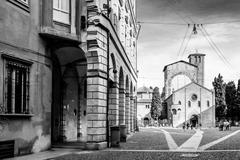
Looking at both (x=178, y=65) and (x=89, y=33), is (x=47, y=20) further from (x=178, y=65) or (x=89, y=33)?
(x=178, y=65)

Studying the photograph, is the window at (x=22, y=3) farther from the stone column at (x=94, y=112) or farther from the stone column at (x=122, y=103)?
the stone column at (x=122, y=103)

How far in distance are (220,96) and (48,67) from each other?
69591 mm

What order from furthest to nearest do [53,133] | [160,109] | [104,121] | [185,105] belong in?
1. [160,109]
2. [185,105]
3. [53,133]
4. [104,121]

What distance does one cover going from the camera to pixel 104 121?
51.2ft

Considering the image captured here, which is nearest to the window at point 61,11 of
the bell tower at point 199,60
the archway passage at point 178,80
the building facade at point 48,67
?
the building facade at point 48,67

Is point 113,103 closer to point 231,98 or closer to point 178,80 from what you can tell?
point 231,98

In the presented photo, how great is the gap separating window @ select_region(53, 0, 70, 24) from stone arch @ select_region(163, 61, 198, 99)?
7919cm

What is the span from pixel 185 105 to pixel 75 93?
58.3 meters

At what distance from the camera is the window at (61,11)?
1411 cm

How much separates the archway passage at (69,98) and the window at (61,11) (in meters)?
2.98

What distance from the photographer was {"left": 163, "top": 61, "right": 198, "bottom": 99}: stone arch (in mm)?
92500

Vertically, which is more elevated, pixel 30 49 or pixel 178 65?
pixel 178 65

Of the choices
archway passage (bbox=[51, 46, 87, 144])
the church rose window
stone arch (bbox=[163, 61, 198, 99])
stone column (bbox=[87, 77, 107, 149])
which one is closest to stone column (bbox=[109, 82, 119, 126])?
archway passage (bbox=[51, 46, 87, 144])

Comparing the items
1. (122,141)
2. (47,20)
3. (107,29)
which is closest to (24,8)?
(47,20)
